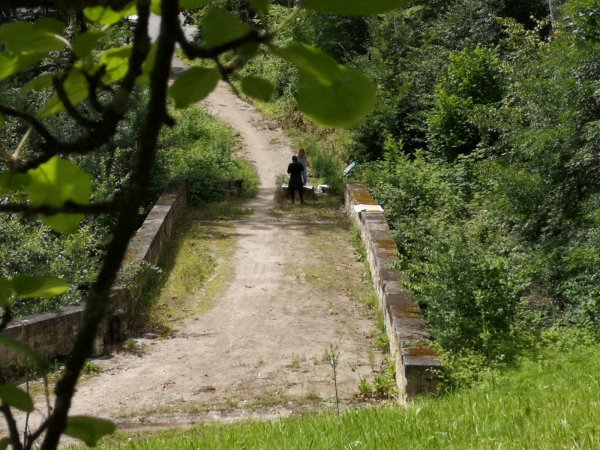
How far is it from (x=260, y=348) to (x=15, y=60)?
7492 millimetres

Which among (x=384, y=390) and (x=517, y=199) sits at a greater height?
(x=517, y=199)

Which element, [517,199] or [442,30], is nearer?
[517,199]

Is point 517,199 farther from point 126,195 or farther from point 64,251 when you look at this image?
point 126,195

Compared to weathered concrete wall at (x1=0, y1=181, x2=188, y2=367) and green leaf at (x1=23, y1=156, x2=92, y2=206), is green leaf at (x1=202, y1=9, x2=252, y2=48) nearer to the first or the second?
green leaf at (x1=23, y1=156, x2=92, y2=206)

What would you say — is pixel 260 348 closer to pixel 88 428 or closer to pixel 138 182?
pixel 88 428

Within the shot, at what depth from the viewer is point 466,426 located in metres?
3.85

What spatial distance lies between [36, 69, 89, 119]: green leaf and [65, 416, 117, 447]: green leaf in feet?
0.95

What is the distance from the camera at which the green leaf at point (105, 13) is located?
2.22 feet

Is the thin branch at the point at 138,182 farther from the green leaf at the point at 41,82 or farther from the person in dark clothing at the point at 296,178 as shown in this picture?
the person in dark clothing at the point at 296,178

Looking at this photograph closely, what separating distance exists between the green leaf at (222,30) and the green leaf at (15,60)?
0.58ft

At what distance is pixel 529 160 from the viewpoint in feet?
38.7

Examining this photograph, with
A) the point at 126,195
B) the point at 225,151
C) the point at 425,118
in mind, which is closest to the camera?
the point at 126,195

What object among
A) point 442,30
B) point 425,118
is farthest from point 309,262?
point 442,30

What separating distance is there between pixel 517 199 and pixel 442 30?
396 inches
